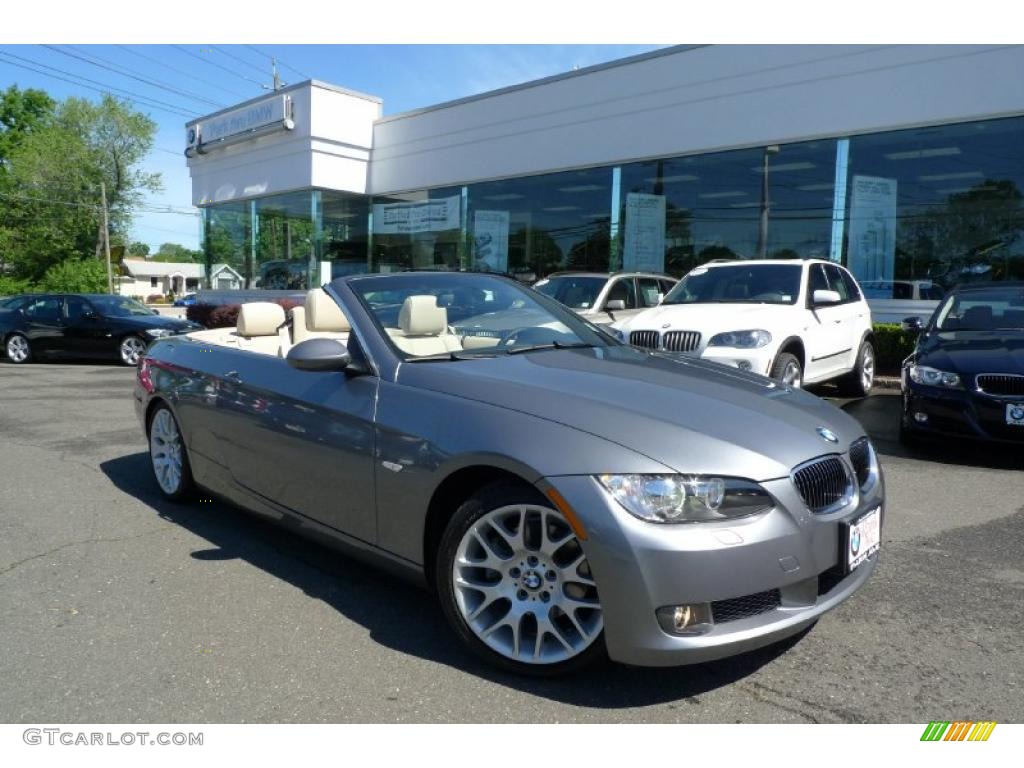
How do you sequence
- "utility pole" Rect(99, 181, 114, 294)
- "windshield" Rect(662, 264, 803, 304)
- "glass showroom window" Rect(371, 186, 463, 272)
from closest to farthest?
"windshield" Rect(662, 264, 803, 304) → "glass showroom window" Rect(371, 186, 463, 272) → "utility pole" Rect(99, 181, 114, 294)

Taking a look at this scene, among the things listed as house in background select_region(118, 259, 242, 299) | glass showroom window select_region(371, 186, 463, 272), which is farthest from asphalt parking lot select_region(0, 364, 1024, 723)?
house in background select_region(118, 259, 242, 299)

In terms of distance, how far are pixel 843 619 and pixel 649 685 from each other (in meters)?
1.06

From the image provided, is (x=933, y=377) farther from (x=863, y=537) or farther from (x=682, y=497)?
(x=682, y=497)

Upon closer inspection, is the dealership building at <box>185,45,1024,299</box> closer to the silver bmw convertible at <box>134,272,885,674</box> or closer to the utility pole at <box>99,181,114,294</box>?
the silver bmw convertible at <box>134,272,885,674</box>

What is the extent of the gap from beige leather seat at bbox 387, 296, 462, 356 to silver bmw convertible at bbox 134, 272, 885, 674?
10mm

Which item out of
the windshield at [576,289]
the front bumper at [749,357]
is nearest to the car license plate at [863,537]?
the front bumper at [749,357]

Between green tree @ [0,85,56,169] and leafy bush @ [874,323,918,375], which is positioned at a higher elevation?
green tree @ [0,85,56,169]

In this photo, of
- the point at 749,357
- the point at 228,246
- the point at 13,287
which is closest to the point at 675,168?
the point at 749,357

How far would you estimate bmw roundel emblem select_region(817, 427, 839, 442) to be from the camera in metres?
3.14

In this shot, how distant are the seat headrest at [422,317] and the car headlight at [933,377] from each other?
4.41m

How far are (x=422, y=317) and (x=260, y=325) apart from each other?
6.13 feet

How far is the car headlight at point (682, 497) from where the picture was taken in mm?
2678

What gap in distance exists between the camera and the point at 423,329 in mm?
4031

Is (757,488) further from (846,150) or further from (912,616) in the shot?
(846,150)
